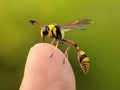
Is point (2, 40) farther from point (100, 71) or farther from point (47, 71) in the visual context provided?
point (47, 71)

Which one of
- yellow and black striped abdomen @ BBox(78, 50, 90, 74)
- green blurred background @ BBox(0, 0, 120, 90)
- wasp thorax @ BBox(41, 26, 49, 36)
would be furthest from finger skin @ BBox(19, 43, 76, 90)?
green blurred background @ BBox(0, 0, 120, 90)

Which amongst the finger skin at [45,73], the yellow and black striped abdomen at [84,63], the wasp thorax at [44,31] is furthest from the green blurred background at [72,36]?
the finger skin at [45,73]

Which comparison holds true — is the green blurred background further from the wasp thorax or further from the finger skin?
the finger skin

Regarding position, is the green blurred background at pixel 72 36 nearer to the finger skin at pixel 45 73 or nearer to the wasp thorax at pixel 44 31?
A: the wasp thorax at pixel 44 31

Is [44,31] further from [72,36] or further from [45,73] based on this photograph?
[72,36]

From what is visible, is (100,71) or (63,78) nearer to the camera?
(63,78)

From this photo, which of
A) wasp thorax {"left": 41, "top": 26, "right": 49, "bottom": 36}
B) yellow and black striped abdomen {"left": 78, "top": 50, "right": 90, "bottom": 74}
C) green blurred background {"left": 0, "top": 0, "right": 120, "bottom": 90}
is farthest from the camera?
green blurred background {"left": 0, "top": 0, "right": 120, "bottom": 90}

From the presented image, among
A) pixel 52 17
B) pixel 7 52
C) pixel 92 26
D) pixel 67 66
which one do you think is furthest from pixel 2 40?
pixel 67 66
